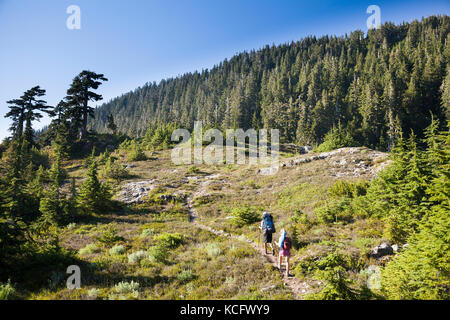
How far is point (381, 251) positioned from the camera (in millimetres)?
7844

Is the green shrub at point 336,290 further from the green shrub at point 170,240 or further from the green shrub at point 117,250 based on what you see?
the green shrub at point 117,250

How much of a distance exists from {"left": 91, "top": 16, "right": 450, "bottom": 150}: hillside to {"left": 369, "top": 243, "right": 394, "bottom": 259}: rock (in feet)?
35.5

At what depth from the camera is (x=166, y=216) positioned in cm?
1703

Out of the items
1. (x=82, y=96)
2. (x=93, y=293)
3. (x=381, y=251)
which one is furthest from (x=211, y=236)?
(x=82, y=96)

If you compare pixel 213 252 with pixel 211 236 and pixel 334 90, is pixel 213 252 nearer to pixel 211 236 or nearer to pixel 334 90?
pixel 211 236

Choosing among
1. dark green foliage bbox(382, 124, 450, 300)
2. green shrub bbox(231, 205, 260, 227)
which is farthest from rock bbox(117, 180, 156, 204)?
dark green foliage bbox(382, 124, 450, 300)

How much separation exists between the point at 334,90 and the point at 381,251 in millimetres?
83385

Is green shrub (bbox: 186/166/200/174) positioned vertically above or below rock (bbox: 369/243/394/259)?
above

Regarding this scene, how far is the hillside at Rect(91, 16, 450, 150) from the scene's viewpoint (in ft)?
189

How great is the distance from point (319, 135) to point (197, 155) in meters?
45.2

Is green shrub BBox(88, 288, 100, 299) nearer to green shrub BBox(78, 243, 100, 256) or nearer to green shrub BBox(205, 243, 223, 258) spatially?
green shrub BBox(78, 243, 100, 256)

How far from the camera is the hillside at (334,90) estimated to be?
57.5m
